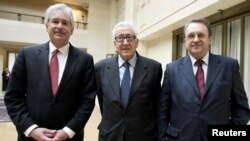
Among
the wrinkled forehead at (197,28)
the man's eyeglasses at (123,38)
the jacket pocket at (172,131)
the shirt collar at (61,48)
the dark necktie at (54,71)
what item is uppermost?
the wrinkled forehead at (197,28)

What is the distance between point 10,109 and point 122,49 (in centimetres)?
104

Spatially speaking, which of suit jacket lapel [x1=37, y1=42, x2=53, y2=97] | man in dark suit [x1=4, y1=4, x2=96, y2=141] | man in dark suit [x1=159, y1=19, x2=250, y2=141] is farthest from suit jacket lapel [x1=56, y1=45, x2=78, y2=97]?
man in dark suit [x1=159, y1=19, x2=250, y2=141]

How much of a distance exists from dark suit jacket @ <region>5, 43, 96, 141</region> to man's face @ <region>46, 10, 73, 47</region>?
17 centimetres

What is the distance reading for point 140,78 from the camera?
2.27 metres

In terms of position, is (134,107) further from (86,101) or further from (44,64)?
(44,64)

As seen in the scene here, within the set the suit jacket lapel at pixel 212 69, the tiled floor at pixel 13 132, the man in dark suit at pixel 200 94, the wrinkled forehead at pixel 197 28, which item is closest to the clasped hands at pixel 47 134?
the man in dark suit at pixel 200 94

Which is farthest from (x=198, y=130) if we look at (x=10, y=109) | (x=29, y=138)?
(x=10, y=109)

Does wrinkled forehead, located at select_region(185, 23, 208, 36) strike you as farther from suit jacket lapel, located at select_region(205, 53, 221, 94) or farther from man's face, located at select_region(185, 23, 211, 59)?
suit jacket lapel, located at select_region(205, 53, 221, 94)

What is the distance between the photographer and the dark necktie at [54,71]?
2.10m

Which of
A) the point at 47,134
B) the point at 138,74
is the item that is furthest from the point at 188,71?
the point at 47,134

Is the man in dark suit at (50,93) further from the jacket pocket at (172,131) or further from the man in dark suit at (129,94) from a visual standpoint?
the jacket pocket at (172,131)

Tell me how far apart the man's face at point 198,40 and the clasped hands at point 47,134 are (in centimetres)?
119

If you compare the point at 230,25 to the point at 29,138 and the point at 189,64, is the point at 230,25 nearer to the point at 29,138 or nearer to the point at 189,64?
the point at 189,64

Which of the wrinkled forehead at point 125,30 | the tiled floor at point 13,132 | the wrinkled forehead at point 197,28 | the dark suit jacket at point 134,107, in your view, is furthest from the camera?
the tiled floor at point 13,132
